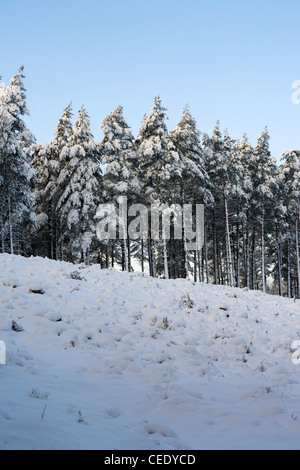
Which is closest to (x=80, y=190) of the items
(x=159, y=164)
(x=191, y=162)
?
(x=159, y=164)

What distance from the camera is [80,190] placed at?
25125 mm

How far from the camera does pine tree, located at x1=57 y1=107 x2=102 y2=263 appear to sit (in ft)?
80.5

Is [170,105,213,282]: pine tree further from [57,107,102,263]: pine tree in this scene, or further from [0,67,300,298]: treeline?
[57,107,102,263]: pine tree

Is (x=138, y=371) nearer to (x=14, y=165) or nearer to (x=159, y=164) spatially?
(x=159, y=164)

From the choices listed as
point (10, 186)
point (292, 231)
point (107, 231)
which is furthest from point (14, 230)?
point (292, 231)

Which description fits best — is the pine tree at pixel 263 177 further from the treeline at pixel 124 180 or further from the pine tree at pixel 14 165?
the pine tree at pixel 14 165

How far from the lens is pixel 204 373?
20.4 feet

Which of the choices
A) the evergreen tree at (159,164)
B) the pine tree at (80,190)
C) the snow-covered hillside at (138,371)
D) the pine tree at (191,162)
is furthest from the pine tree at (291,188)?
the snow-covered hillside at (138,371)

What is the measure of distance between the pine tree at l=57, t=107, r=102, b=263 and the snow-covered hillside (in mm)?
13327

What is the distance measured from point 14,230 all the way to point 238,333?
66.0ft

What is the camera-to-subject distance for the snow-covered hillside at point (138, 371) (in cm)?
386

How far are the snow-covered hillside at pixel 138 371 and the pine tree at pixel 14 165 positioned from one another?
12185 mm

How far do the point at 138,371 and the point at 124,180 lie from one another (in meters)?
20.1

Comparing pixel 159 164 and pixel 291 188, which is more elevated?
pixel 159 164
